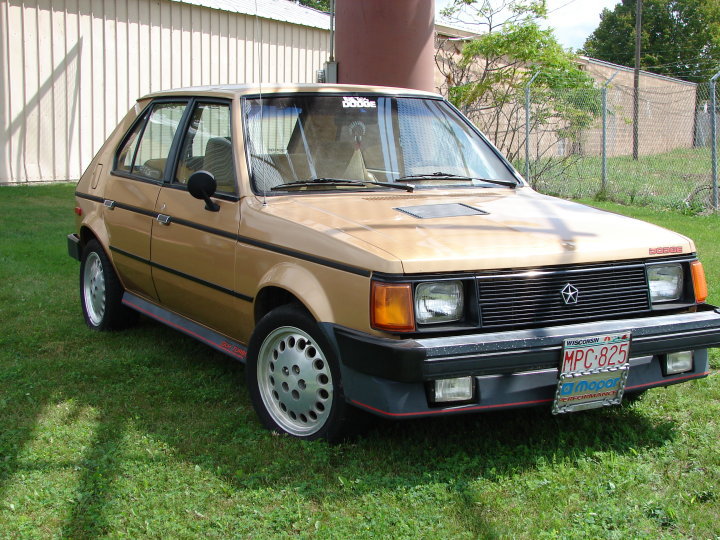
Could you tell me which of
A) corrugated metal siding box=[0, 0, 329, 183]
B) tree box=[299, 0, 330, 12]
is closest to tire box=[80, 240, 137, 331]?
corrugated metal siding box=[0, 0, 329, 183]

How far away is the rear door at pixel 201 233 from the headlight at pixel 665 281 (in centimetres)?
194

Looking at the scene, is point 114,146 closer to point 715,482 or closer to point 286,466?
point 286,466

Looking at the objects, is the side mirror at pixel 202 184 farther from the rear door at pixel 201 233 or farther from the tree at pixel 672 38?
the tree at pixel 672 38

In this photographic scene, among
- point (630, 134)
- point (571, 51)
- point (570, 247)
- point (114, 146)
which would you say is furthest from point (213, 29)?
point (630, 134)

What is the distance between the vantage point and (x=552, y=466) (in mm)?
3605

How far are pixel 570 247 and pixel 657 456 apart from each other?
1061mm

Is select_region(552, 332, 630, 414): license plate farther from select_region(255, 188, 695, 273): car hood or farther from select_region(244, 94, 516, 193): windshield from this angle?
select_region(244, 94, 516, 193): windshield

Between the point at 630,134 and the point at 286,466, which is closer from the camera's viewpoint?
the point at 286,466

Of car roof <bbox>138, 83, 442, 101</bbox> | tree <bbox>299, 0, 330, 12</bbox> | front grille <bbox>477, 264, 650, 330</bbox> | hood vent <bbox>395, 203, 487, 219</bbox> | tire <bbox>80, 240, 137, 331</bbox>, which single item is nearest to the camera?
front grille <bbox>477, 264, 650, 330</bbox>

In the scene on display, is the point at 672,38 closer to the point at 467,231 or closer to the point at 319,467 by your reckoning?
the point at 467,231

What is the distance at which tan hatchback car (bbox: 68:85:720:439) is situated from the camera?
333cm

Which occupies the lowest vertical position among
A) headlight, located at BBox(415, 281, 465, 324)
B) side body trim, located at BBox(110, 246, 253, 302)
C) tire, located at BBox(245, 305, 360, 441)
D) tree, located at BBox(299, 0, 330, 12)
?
tire, located at BBox(245, 305, 360, 441)

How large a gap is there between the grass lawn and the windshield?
1281 mm

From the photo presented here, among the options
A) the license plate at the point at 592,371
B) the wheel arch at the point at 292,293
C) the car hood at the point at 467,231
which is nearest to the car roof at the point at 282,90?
the car hood at the point at 467,231
